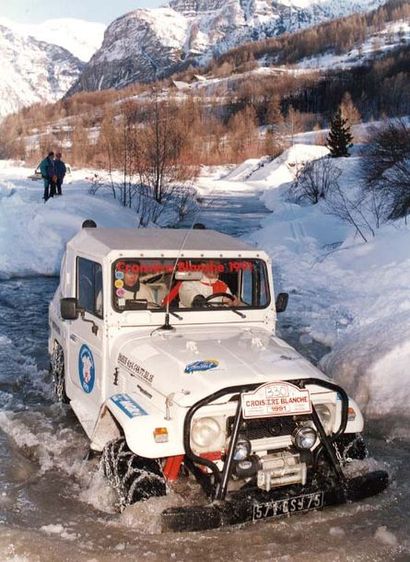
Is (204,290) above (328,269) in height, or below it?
above

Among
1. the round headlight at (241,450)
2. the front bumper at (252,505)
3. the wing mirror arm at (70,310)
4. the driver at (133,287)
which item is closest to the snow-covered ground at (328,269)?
the front bumper at (252,505)

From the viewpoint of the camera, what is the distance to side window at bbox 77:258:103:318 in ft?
19.7

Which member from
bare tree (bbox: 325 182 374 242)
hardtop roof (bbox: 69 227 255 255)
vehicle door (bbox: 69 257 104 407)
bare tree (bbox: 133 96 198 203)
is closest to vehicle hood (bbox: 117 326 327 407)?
vehicle door (bbox: 69 257 104 407)

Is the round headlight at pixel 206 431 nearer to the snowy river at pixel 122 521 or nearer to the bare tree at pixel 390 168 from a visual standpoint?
the snowy river at pixel 122 521

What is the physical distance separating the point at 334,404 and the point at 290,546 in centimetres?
109

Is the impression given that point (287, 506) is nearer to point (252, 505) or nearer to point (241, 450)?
point (252, 505)

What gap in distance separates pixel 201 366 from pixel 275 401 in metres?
0.63

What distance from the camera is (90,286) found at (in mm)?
6277

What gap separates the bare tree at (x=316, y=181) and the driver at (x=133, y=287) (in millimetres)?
25774

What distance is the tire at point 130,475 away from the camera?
459 centimetres

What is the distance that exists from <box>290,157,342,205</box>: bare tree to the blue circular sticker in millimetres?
25578

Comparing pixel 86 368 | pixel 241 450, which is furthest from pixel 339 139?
pixel 241 450

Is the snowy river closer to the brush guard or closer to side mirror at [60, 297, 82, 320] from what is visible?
the brush guard

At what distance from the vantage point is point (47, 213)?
1966cm
